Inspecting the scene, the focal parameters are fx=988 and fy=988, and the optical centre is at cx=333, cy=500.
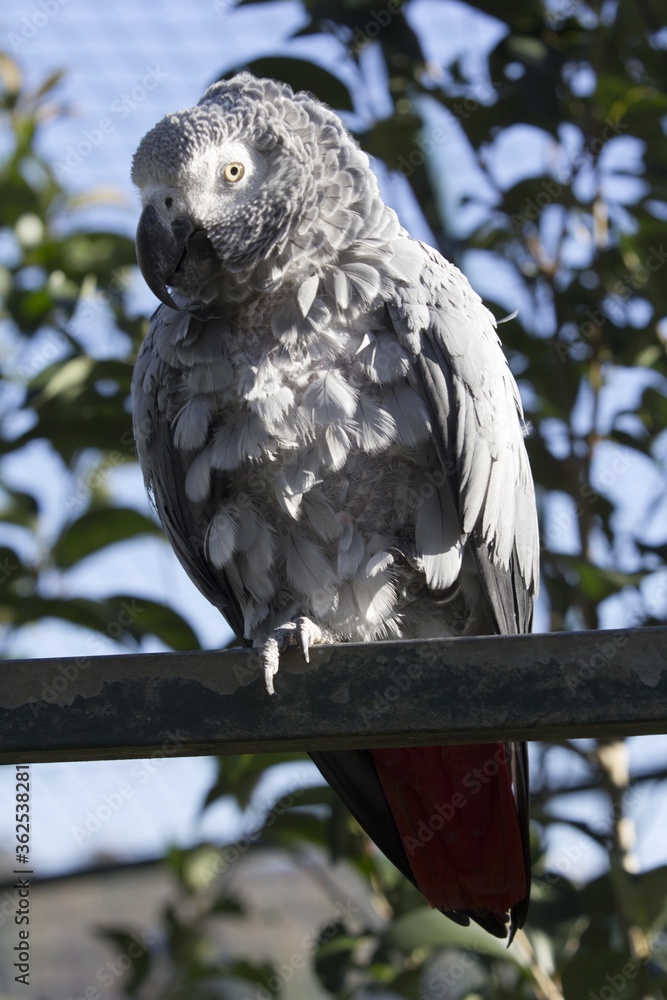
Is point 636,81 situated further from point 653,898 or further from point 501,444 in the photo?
point 653,898

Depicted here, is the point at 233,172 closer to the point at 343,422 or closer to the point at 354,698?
the point at 343,422

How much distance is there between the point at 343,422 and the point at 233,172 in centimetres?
35

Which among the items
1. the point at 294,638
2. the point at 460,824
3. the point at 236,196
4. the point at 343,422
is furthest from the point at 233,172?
the point at 460,824

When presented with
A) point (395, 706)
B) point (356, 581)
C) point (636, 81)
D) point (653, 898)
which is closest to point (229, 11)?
point (636, 81)

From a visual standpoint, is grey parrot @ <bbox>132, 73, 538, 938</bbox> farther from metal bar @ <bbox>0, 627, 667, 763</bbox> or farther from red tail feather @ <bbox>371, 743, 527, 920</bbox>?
metal bar @ <bbox>0, 627, 667, 763</bbox>

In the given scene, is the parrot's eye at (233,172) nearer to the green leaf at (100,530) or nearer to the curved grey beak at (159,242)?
the curved grey beak at (159,242)

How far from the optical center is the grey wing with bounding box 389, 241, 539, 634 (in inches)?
48.0

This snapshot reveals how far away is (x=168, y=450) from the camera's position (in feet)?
4.49

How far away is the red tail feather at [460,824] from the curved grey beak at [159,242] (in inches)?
26.9

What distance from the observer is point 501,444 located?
4.22 feet

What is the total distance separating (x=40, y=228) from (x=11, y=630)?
0.86 meters

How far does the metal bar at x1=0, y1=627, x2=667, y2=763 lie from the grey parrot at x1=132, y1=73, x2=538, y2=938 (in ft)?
1.12

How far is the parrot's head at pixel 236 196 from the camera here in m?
1.21

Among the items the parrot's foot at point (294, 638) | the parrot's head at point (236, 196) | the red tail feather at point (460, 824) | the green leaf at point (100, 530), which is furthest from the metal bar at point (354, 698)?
the green leaf at point (100, 530)
